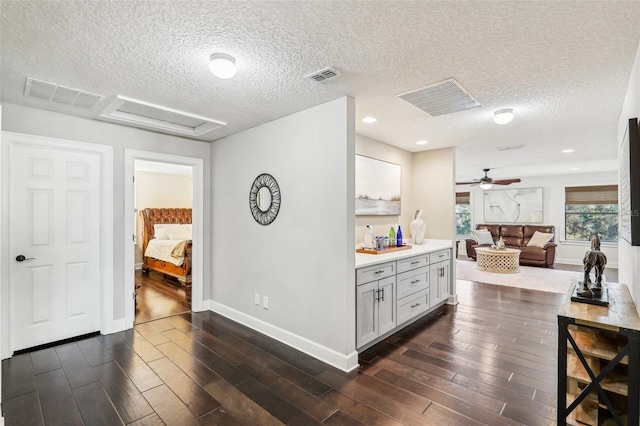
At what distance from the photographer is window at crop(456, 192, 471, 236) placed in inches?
404

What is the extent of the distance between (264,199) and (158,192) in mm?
5299

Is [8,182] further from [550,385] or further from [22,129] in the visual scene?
[550,385]

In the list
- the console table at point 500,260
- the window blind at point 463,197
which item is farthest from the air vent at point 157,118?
the window blind at point 463,197

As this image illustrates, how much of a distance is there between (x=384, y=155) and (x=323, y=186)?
1.86m

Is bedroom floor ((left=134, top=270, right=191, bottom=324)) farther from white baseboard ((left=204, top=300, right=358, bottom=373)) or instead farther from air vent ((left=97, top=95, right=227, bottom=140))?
air vent ((left=97, top=95, right=227, bottom=140))

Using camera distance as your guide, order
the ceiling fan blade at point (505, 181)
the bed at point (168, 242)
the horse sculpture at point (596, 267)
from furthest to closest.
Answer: the ceiling fan blade at point (505, 181) → the bed at point (168, 242) → the horse sculpture at point (596, 267)

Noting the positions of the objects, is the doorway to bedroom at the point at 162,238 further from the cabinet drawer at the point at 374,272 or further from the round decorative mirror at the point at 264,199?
the cabinet drawer at the point at 374,272

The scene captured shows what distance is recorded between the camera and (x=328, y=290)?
2.83 meters

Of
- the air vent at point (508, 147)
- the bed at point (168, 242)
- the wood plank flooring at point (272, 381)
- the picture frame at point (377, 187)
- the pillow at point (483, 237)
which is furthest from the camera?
the pillow at point (483, 237)

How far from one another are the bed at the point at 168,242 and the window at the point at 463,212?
27.6ft

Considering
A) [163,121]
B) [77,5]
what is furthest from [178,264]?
[77,5]

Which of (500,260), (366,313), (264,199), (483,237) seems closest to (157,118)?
(264,199)

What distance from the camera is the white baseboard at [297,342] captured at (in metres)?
2.68

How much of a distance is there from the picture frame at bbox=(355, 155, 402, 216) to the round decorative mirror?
3.56 feet
